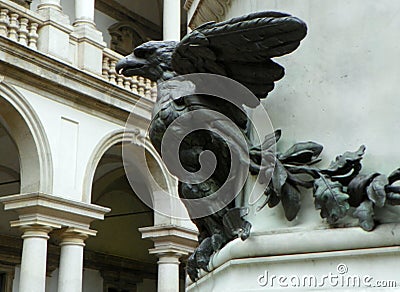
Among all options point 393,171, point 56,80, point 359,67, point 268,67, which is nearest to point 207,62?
point 268,67

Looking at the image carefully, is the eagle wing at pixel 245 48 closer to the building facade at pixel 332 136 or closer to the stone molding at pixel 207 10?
the building facade at pixel 332 136

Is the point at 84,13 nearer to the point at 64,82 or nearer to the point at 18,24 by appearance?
the point at 18,24

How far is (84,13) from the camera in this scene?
12102 mm

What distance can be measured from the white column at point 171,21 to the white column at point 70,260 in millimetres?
4334

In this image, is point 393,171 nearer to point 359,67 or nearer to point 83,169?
point 359,67

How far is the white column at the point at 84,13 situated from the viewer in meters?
11.9

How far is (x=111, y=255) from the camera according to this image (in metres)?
17.1

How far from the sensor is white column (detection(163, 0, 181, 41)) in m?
13.4

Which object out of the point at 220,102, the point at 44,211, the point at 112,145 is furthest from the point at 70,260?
the point at 220,102

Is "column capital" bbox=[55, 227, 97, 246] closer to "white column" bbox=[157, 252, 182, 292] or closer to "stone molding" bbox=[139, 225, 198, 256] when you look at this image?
"stone molding" bbox=[139, 225, 198, 256]

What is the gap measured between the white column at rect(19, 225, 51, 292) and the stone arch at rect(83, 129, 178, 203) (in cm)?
111
